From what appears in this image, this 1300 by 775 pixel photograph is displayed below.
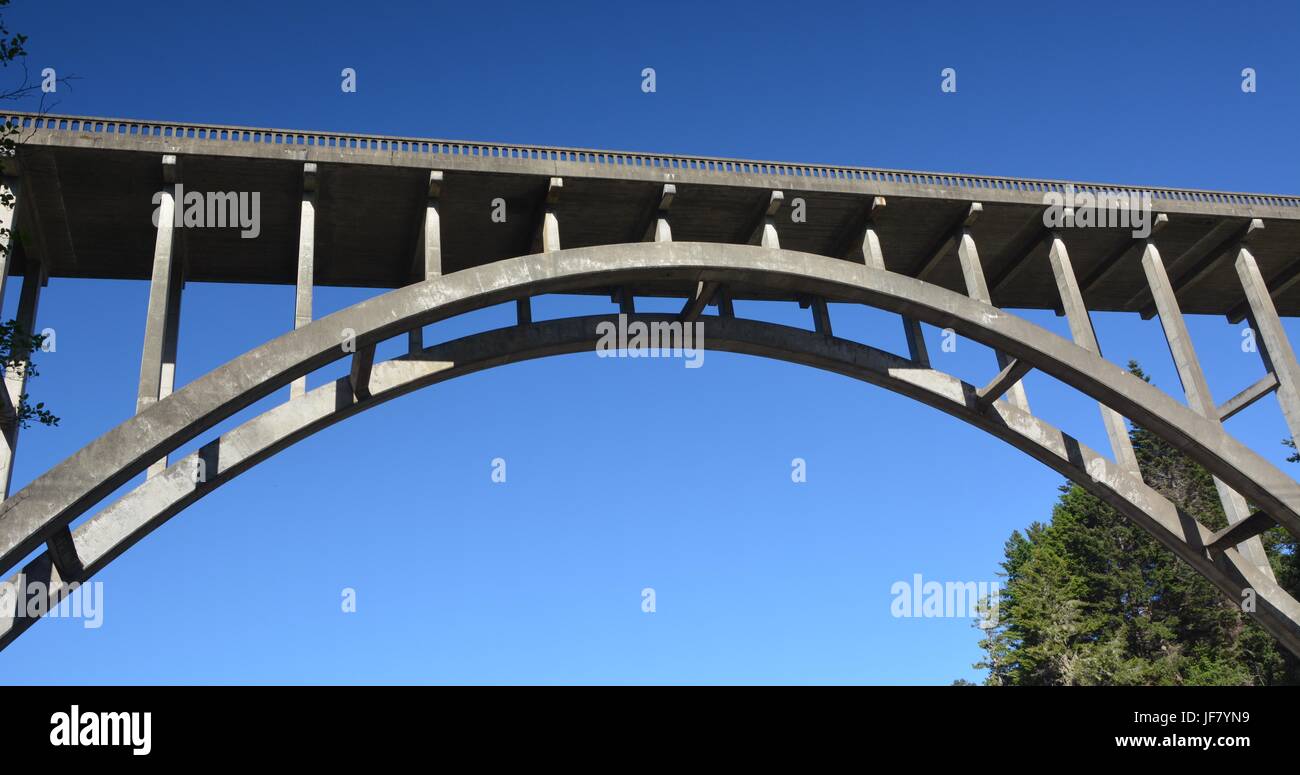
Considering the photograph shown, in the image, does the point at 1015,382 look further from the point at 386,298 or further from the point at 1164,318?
the point at 386,298

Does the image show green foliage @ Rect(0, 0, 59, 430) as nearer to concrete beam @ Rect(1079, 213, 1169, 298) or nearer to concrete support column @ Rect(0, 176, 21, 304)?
concrete support column @ Rect(0, 176, 21, 304)

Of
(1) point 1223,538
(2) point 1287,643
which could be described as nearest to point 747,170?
(1) point 1223,538

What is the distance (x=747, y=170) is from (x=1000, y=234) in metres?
6.02

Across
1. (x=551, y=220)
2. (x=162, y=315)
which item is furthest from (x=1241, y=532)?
Result: (x=162, y=315)

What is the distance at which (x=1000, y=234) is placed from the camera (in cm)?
2394

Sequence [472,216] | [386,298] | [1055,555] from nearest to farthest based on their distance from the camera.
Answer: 1. [386,298]
2. [472,216]
3. [1055,555]

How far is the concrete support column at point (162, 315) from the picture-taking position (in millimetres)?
16703

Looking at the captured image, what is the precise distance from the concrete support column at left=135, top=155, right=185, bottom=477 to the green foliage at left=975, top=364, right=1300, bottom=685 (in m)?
37.5

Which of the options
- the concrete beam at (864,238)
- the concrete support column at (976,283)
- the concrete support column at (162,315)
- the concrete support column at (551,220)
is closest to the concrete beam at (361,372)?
the concrete support column at (162,315)

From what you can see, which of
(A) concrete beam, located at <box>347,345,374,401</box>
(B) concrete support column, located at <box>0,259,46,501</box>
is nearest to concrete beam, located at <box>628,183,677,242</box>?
(A) concrete beam, located at <box>347,345,374,401</box>

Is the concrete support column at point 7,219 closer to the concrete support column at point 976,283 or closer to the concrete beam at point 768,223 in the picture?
the concrete beam at point 768,223

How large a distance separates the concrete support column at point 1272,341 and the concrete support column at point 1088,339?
325cm

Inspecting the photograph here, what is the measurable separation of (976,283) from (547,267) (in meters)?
8.57

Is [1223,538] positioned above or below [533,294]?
below
